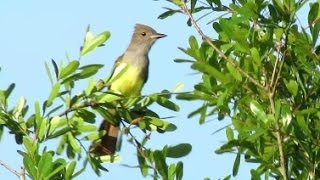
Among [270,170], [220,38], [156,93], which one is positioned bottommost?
[270,170]

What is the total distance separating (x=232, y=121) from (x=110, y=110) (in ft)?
2.32

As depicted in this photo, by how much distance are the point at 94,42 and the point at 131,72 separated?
10.4 feet

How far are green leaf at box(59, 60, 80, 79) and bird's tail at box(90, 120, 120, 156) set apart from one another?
0.42 m

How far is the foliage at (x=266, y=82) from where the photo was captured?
438 centimetres

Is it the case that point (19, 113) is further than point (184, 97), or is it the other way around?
point (184, 97)

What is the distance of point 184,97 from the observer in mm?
Result: 4730

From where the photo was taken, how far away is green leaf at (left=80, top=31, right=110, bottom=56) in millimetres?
4480

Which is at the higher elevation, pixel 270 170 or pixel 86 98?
pixel 86 98

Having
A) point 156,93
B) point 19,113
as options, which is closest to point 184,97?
point 156,93

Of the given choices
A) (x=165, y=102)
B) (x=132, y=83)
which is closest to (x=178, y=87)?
(x=165, y=102)

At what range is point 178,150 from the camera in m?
4.42

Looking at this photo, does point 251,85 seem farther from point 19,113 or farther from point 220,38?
point 19,113

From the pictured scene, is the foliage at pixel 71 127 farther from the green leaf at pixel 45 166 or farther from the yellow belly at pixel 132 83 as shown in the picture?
the yellow belly at pixel 132 83

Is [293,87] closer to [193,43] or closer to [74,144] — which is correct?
[193,43]
